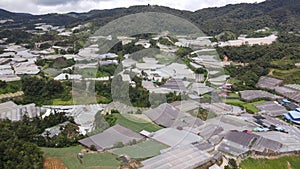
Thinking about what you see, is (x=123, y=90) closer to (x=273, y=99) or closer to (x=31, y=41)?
(x=273, y=99)

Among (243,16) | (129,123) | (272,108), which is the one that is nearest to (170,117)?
(129,123)

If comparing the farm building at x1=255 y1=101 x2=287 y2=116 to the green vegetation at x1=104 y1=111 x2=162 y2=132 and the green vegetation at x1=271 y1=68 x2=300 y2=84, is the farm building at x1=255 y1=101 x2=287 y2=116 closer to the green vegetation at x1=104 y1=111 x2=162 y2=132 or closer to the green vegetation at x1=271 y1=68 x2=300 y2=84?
the green vegetation at x1=271 y1=68 x2=300 y2=84

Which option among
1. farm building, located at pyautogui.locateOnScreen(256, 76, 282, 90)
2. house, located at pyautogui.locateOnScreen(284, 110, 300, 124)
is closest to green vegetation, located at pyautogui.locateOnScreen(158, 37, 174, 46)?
farm building, located at pyautogui.locateOnScreen(256, 76, 282, 90)

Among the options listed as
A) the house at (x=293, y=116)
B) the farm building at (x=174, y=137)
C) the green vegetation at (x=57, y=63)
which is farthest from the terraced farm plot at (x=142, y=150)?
the green vegetation at (x=57, y=63)

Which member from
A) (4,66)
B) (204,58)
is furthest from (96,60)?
(204,58)

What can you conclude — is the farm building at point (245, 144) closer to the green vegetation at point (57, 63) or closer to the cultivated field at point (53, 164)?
the cultivated field at point (53, 164)

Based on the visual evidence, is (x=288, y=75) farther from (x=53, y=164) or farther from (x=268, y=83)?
(x=53, y=164)
